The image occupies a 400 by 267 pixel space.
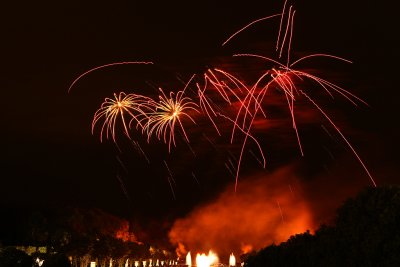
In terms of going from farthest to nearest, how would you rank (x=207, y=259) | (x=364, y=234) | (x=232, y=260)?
(x=207, y=259), (x=232, y=260), (x=364, y=234)

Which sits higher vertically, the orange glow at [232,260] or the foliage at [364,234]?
the orange glow at [232,260]

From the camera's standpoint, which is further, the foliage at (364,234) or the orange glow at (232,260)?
the orange glow at (232,260)

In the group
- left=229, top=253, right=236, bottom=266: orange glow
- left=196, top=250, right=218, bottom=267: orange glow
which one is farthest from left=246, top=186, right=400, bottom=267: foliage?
left=229, top=253, right=236, bottom=266: orange glow

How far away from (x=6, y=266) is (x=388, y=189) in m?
17.9

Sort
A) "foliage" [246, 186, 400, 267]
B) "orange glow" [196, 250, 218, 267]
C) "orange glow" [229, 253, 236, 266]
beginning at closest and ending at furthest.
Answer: "foliage" [246, 186, 400, 267]
"orange glow" [196, 250, 218, 267]
"orange glow" [229, 253, 236, 266]

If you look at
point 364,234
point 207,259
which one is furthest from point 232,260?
point 364,234

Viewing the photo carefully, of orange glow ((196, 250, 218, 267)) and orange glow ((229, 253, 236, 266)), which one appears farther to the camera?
orange glow ((229, 253, 236, 266))

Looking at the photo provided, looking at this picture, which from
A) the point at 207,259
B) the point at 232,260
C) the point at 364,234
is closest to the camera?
the point at 364,234

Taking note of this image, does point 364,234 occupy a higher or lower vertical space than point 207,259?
lower

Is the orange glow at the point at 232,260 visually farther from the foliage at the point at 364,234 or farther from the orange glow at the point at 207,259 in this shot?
the foliage at the point at 364,234

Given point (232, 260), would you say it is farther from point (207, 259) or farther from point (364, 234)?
point (364, 234)

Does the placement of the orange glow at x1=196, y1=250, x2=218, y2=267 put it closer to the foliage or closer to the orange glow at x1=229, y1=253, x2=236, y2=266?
the orange glow at x1=229, y1=253, x2=236, y2=266

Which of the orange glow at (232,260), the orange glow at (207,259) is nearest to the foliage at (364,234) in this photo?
the orange glow at (207,259)

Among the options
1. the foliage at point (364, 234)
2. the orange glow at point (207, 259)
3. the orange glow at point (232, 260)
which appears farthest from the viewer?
the orange glow at point (232, 260)
